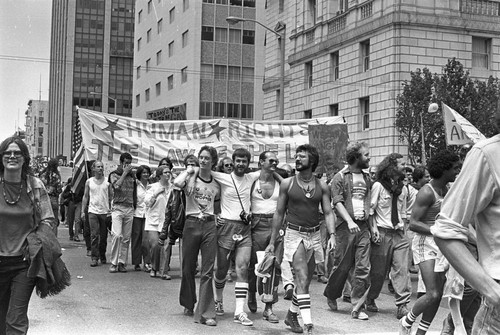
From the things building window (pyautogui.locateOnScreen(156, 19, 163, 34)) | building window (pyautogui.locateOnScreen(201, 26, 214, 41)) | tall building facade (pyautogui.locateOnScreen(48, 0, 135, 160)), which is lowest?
building window (pyautogui.locateOnScreen(201, 26, 214, 41))

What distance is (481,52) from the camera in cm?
3030

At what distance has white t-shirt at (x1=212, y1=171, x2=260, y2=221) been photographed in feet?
27.4

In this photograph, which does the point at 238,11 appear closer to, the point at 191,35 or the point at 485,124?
the point at 191,35

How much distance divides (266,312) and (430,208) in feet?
7.96

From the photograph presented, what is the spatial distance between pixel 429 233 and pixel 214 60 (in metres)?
49.3

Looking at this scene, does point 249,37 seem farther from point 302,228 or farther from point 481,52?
point 302,228

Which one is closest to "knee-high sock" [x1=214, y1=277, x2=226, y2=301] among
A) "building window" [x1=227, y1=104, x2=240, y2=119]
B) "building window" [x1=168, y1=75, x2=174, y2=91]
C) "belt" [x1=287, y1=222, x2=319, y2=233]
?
"belt" [x1=287, y1=222, x2=319, y2=233]

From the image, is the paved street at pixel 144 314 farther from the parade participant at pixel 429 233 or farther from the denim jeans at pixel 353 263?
the parade participant at pixel 429 233

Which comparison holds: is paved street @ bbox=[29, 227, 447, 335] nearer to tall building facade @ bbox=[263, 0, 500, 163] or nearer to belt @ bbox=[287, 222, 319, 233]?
belt @ bbox=[287, 222, 319, 233]

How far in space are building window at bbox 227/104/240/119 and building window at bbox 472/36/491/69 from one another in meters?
28.0

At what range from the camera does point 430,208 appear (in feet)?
22.9

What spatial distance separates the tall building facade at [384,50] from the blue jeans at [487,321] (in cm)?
2571

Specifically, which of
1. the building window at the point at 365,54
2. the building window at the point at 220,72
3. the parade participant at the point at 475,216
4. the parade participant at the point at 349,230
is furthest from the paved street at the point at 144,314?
the building window at the point at 220,72

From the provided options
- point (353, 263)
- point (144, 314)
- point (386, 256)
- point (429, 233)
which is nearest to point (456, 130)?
point (386, 256)
